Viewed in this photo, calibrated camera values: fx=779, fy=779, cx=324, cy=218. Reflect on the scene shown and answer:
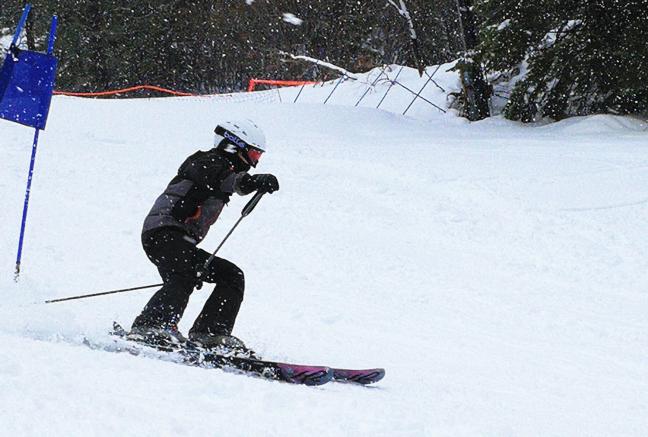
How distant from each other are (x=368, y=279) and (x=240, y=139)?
372 cm

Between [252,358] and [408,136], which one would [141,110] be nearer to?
[408,136]

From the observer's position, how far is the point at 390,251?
9336mm

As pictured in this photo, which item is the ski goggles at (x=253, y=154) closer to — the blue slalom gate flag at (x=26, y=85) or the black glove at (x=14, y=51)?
the blue slalom gate flag at (x=26, y=85)

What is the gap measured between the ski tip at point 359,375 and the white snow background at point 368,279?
71 mm

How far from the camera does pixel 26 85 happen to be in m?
7.41

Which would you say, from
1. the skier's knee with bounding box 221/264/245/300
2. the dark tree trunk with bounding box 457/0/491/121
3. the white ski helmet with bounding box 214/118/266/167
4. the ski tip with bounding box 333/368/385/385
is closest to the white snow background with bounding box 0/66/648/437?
the ski tip with bounding box 333/368/385/385

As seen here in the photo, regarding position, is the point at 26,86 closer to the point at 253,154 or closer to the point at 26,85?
the point at 26,85

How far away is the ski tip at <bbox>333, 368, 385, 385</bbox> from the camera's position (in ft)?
16.3

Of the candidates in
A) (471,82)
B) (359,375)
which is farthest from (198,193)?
(471,82)

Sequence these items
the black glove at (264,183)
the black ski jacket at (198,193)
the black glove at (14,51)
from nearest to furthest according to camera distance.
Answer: the black glove at (264,183) → the black ski jacket at (198,193) → the black glove at (14,51)

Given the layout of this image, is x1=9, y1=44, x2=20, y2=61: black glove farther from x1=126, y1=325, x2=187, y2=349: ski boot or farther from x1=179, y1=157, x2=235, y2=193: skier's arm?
x1=126, y1=325, x2=187, y2=349: ski boot

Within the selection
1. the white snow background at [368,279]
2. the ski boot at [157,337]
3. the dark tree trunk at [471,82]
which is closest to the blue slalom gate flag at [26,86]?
the white snow background at [368,279]

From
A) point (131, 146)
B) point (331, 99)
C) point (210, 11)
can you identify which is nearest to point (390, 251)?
point (131, 146)

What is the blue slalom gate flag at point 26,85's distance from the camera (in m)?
7.32
